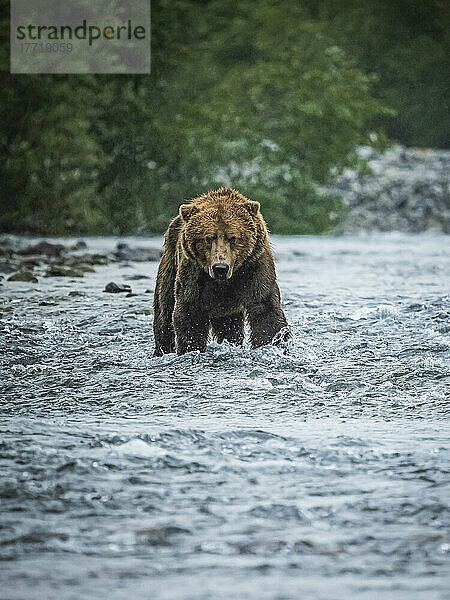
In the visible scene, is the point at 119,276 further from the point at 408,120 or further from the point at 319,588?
the point at 408,120

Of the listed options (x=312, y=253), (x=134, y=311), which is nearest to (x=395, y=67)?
(x=312, y=253)

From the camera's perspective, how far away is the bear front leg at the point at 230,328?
703cm

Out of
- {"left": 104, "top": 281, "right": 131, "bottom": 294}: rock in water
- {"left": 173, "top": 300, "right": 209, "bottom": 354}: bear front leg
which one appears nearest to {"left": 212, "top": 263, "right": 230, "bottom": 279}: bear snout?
{"left": 173, "top": 300, "right": 209, "bottom": 354}: bear front leg

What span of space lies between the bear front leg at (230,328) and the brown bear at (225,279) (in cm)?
17

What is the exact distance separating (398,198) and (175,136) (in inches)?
272

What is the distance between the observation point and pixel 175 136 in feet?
78.6

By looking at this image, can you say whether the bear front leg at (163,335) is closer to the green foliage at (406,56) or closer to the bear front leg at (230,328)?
the bear front leg at (230,328)

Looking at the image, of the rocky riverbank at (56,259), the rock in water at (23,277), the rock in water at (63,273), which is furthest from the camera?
the rocky riverbank at (56,259)

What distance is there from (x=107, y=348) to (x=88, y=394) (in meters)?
1.61

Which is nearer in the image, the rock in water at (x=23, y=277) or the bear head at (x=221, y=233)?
the bear head at (x=221, y=233)

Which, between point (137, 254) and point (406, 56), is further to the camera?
point (406, 56)

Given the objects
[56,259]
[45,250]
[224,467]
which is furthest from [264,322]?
[45,250]

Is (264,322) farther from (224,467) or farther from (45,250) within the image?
(45,250)

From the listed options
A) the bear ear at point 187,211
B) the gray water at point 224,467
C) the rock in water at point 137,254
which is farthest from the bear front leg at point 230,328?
the rock in water at point 137,254
